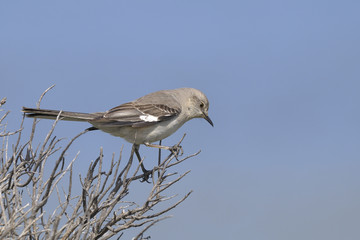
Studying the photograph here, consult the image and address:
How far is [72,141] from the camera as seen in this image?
474 centimetres

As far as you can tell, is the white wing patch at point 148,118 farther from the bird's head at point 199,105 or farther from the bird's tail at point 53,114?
the bird's head at point 199,105

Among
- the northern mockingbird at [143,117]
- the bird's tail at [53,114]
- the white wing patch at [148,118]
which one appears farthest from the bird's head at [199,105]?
the bird's tail at [53,114]

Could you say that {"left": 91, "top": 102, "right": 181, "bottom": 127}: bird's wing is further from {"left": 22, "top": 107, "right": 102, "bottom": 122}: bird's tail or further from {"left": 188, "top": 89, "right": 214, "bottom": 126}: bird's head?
{"left": 188, "top": 89, "right": 214, "bottom": 126}: bird's head

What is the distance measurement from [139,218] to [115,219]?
255 millimetres

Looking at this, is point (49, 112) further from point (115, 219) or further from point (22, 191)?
point (115, 219)

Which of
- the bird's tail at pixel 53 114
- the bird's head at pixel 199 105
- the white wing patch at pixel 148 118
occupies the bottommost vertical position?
the bird's tail at pixel 53 114

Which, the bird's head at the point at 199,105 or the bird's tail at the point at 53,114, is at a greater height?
the bird's head at the point at 199,105

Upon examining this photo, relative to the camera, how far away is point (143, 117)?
7.02 meters

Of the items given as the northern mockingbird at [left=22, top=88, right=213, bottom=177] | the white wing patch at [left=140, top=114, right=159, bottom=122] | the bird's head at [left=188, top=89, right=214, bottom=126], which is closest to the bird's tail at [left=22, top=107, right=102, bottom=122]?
the northern mockingbird at [left=22, top=88, right=213, bottom=177]

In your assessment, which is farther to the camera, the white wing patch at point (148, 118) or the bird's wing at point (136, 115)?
the white wing patch at point (148, 118)

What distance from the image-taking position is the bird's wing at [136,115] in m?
6.72

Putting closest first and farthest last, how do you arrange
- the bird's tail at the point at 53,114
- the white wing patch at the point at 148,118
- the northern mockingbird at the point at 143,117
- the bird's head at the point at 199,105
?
the bird's tail at the point at 53,114 → the northern mockingbird at the point at 143,117 → the white wing patch at the point at 148,118 → the bird's head at the point at 199,105

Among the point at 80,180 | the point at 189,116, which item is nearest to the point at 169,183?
the point at 80,180

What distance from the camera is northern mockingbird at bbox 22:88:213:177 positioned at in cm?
665
